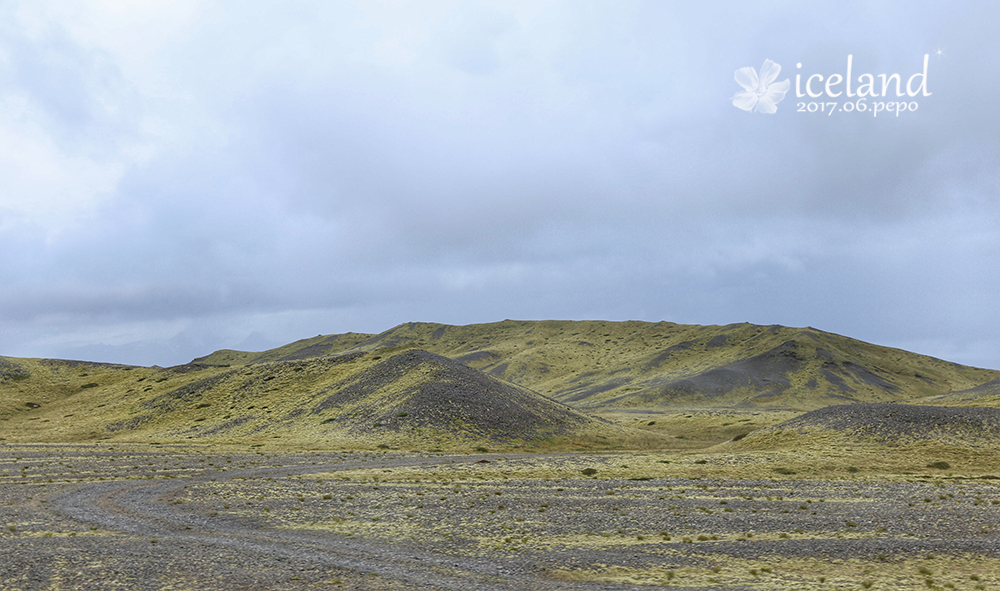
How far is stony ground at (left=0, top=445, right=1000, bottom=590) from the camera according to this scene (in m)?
17.3

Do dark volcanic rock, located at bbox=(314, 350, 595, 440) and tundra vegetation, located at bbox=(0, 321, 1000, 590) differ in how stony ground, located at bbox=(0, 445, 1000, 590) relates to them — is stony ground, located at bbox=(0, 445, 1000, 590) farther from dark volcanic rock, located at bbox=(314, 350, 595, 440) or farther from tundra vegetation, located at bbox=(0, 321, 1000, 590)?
dark volcanic rock, located at bbox=(314, 350, 595, 440)

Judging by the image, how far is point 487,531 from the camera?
23109 mm

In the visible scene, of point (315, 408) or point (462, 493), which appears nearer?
point (462, 493)

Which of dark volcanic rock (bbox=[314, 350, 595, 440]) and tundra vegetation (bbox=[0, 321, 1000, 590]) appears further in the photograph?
dark volcanic rock (bbox=[314, 350, 595, 440])

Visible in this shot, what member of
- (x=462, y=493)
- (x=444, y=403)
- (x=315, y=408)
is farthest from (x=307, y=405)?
(x=462, y=493)

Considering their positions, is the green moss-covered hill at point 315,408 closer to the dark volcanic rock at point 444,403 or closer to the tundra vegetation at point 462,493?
the dark volcanic rock at point 444,403

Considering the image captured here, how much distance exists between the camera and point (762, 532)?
23250 millimetres

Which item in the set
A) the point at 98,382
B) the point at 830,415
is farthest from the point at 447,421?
the point at 98,382

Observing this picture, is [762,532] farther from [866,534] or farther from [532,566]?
[532,566]

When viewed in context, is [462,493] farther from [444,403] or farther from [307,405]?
[307,405]

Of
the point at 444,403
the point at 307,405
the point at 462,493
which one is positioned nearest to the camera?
the point at 462,493

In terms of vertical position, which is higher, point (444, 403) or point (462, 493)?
point (444, 403)

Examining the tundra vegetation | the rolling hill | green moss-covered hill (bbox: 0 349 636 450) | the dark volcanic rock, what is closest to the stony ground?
the tundra vegetation

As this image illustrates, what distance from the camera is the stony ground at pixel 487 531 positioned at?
17281 mm
